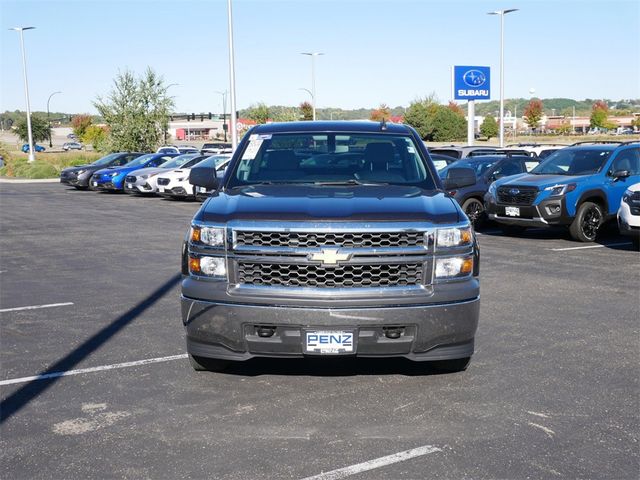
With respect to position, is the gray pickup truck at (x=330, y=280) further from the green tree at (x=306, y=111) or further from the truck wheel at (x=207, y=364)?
the green tree at (x=306, y=111)

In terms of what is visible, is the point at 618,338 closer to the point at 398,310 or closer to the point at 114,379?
the point at 398,310

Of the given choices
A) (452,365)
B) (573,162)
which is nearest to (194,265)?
(452,365)

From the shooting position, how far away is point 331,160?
6.57 m

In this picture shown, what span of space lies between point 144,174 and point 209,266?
22779mm

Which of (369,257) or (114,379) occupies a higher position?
(369,257)

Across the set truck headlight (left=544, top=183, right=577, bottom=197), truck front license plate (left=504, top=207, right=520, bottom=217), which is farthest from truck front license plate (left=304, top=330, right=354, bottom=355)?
truck front license plate (left=504, top=207, right=520, bottom=217)

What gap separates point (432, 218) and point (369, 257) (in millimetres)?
521

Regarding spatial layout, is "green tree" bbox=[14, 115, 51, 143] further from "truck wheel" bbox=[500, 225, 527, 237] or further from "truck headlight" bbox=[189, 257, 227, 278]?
"truck headlight" bbox=[189, 257, 227, 278]

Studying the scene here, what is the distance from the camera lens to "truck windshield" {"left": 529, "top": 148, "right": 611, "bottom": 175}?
1465cm

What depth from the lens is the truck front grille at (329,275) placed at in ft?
16.8

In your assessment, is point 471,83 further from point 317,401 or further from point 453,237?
point 317,401

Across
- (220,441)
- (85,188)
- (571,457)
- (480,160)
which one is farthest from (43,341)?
(85,188)

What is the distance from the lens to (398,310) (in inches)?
200

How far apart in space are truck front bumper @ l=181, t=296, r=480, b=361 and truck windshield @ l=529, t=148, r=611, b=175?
402 inches
